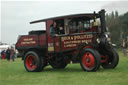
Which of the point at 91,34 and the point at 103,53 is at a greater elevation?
the point at 91,34

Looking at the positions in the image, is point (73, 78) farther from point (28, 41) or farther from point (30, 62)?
point (28, 41)

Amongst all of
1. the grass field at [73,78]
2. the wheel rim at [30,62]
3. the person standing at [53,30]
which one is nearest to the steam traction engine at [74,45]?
the wheel rim at [30,62]

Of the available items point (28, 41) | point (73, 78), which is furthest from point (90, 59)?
point (28, 41)

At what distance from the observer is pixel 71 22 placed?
12.9 meters

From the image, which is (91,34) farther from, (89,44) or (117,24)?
(117,24)

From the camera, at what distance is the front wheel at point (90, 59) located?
38.0ft

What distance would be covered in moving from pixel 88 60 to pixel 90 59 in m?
0.14

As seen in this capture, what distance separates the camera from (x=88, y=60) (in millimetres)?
11945

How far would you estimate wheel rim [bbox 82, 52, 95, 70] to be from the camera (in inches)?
463

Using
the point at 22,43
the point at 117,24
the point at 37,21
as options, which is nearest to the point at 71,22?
the point at 37,21

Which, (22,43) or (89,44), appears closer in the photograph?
(89,44)

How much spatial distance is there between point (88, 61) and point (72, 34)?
1.36 m

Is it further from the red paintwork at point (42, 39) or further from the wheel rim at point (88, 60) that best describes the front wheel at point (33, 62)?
the wheel rim at point (88, 60)

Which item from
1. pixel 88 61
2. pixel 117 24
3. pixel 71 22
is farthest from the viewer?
pixel 117 24
